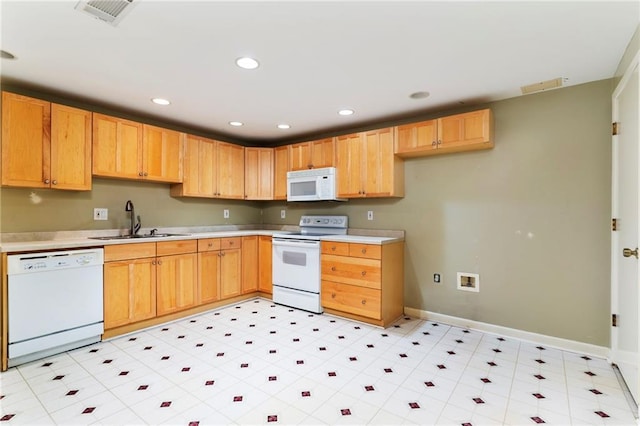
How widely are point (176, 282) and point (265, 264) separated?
121 cm

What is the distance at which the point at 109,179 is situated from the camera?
3406mm

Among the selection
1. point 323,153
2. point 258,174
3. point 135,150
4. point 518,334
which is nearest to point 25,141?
point 135,150

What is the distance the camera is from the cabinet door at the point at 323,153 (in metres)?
3.97

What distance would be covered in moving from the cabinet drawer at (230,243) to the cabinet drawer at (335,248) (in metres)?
1.21

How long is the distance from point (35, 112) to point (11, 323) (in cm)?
178

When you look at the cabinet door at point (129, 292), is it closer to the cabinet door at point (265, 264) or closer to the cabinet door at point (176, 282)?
the cabinet door at point (176, 282)

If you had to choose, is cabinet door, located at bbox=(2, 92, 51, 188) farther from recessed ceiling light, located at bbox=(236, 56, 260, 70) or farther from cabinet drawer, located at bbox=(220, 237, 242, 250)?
recessed ceiling light, located at bbox=(236, 56, 260, 70)

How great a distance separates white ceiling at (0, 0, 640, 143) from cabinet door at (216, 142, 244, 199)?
113 cm

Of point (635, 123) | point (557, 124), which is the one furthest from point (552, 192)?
point (635, 123)

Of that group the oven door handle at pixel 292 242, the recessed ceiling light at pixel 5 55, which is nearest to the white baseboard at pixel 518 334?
the oven door handle at pixel 292 242

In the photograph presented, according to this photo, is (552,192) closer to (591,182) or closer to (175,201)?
(591,182)

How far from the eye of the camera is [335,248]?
3.55 m

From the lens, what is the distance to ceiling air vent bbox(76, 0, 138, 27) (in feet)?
5.43

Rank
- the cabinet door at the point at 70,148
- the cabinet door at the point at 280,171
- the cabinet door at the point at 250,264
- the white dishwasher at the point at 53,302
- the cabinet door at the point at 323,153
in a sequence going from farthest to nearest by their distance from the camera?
the cabinet door at the point at 280,171 → the cabinet door at the point at 250,264 → the cabinet door at the point at 323,153 → the cabinet door at the point at 70,148 → the white dishwasher at the point at 53,302
